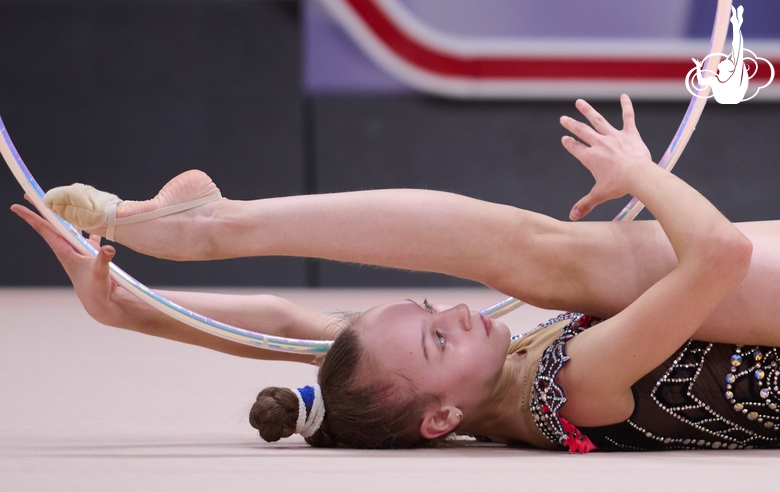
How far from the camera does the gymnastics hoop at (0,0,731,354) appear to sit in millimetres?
1649

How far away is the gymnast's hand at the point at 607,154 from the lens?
58.6 inches

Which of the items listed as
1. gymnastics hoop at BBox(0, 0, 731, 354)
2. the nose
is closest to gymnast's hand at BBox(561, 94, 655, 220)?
gymnastics hoop at BBox(0, 0, 731, 354)

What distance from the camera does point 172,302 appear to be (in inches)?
68.2

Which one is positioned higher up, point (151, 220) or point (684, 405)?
point (151, 220)

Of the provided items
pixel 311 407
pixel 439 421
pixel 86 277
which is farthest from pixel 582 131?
pixel 86 277

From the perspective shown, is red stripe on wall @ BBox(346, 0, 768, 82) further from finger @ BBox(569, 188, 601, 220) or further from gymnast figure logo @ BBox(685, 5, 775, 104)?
finger @ BBox(569, 188, 601, 220)

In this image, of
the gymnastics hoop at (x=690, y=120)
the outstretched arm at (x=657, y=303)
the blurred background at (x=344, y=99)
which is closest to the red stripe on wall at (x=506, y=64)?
the blurred background at (x=344, y=99)

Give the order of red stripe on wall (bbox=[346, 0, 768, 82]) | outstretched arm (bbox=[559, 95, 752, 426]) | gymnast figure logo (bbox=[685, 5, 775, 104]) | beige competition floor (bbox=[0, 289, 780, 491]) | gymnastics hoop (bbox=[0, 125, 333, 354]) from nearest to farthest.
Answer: beige competition floor (bbox=[0, 289, 780, 491]) → outstretched arm (bbox=[559, 95, 752, 426]) → gymnastics hoop (bbox=[0, 125, 333, 354]) → gymnast figure logo (bbox=[685, 5, 775, 104]) → red stripe on wall (bbox=[346, 0, 768, 82])

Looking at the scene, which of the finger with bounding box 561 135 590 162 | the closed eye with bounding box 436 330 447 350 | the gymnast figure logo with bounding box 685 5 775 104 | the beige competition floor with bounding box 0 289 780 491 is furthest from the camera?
the gymnast figure logo with bounding box 685 5 775 104

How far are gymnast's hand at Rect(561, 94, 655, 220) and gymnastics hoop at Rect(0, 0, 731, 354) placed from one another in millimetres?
167

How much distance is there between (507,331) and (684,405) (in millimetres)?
300

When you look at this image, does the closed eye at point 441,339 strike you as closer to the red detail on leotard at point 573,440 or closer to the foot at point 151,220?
the red detail on leotard at point 573,440

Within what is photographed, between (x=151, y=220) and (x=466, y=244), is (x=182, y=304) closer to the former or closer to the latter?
(x=151, y=220)

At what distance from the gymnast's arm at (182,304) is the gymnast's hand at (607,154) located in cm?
60
